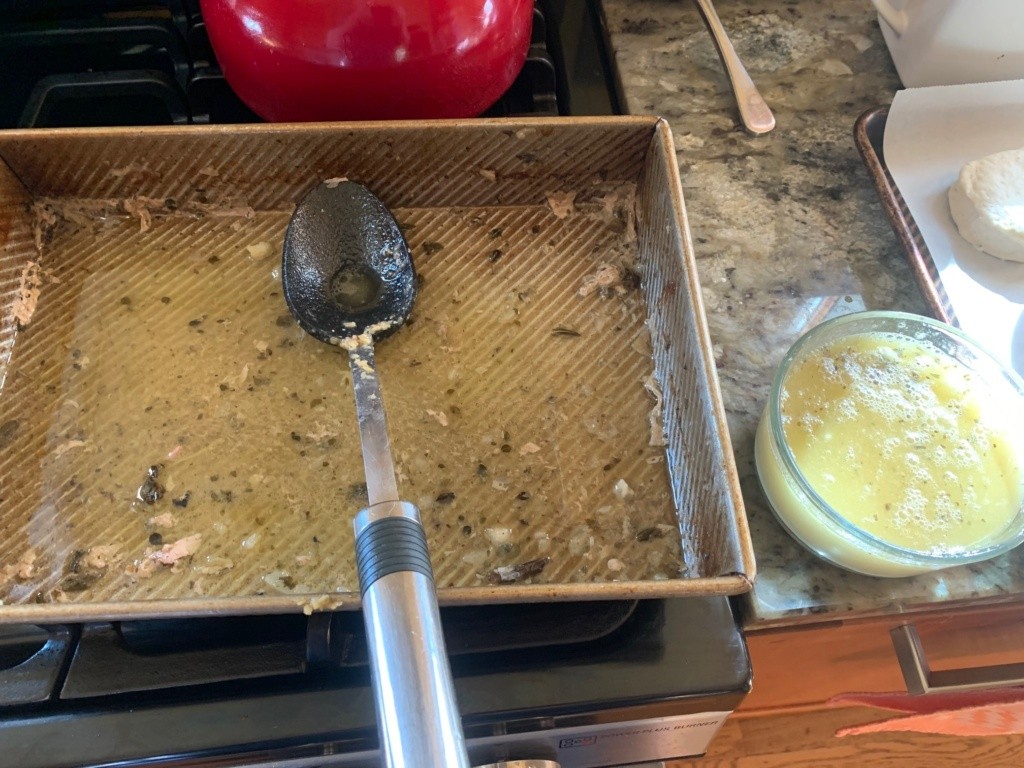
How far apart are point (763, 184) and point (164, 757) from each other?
538mm

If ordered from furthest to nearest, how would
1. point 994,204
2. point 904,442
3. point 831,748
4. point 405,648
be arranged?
point 831,748
point 994,204
point 904,442
point 405,648

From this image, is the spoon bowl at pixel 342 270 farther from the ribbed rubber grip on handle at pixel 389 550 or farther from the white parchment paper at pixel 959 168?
the white parchment paper at pixel 959 168

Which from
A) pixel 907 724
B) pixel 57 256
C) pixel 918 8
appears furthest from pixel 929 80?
pixel 57 256

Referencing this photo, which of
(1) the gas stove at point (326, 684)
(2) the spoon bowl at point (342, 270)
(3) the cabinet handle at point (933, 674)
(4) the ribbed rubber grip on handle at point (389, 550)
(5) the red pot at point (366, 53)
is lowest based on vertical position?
(3) the cabinet handle at point (933, 674)

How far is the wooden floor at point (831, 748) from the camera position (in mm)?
848

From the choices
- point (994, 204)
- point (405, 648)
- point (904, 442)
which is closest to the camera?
point (405, 648)

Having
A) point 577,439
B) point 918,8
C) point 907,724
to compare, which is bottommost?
point 907,724

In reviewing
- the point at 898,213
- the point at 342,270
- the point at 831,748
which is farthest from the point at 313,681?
the point at 831,748

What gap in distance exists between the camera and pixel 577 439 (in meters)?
0.50

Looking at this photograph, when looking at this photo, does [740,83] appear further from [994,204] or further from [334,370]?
[334,370]

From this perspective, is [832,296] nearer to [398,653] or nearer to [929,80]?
[929,80]

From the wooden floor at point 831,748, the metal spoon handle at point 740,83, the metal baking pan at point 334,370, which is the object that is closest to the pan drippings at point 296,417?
the metal baking pan at point 334,370

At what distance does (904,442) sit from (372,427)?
30 cm

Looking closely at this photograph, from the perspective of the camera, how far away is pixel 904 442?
0.43 metres
